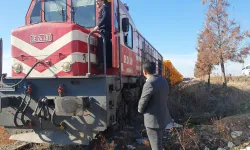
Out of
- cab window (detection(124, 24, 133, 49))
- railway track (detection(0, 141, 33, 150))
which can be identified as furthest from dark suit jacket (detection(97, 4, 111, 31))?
railway track (detection(0, 141, 33, 150))

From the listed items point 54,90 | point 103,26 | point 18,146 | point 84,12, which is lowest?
point 18,146

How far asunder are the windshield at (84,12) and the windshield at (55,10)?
26 cm

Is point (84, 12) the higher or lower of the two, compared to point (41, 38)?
higher

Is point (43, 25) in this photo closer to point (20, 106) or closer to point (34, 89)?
point (34, 89)

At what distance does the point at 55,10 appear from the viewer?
6234 millimetres

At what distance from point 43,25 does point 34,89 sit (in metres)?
1.34

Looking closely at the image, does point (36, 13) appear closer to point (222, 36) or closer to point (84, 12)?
point (84, 12)

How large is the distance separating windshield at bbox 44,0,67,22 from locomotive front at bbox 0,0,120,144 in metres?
0.87

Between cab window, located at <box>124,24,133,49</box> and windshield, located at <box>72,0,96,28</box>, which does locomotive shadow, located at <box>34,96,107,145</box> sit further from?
cab window, located at <box>124,24,133,49</box>

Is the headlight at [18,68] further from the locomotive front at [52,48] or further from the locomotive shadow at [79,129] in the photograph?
the locomotive shadow at [79,129]

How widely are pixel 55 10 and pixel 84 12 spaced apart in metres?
0.80

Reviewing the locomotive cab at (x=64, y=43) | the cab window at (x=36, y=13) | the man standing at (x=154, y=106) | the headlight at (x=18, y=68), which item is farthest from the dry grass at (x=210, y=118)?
the cab window at (x=36, y=13)

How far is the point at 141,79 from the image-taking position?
930 centimetres

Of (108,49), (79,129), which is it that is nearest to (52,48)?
(108,49)
